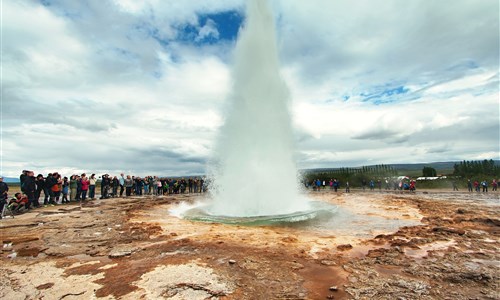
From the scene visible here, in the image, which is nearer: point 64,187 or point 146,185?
point 64,187

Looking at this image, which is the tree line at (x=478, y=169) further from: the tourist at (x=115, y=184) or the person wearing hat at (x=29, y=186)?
the person wearing hat at (x=29, y=186)

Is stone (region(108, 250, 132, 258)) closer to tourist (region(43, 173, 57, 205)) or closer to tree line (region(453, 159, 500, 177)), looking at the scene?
tourist (region(43, 173, 57, 205))

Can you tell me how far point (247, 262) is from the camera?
4.99m

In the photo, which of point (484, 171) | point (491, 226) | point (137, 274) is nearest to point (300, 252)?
point (137, 274)

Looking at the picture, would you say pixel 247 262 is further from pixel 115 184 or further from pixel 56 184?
pixel 115 184

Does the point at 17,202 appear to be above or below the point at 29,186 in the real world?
below

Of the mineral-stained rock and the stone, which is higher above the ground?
the stone

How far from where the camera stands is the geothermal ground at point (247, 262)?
386 cm

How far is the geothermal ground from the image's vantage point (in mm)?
3859

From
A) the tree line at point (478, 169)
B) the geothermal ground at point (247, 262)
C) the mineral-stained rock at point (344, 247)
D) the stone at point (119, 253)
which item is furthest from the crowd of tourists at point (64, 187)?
the tree line at point (478, 169)

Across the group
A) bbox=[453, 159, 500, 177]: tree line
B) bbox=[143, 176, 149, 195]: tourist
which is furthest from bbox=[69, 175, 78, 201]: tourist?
bbox=[453, 159, 500, 177]: tree line

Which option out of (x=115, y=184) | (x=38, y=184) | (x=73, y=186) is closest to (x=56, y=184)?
(x=38, y=184)

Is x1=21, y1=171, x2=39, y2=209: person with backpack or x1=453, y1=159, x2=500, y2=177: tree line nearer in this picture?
x1=21, y1=171, x2=39, y2=209: person with backpack

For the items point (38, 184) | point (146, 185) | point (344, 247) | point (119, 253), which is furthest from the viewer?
point (146, 185)
